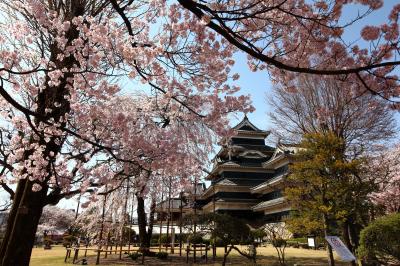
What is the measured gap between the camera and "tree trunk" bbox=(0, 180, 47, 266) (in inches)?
240

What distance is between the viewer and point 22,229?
6266 millimetres

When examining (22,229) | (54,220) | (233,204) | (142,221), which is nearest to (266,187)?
(233,204)

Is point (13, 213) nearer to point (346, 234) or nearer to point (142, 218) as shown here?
point (142, 218)

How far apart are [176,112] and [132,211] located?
13.6m

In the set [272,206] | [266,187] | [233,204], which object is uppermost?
[266,187]

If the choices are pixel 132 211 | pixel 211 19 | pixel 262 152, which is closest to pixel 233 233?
pixel 211 19

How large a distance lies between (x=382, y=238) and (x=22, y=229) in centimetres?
1036

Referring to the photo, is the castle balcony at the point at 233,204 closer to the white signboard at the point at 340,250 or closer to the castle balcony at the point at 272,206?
the castle balcony at the point at 272,206

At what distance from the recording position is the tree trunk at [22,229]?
6.10 m

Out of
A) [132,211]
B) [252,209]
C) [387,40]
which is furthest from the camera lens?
[252,209]

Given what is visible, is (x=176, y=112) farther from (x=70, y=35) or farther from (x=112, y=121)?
(x=70, y=35)

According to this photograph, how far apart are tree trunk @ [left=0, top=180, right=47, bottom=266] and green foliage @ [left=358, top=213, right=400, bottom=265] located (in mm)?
9906

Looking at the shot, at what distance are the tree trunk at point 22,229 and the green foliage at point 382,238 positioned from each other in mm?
9906

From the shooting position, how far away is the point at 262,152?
3894 cm
